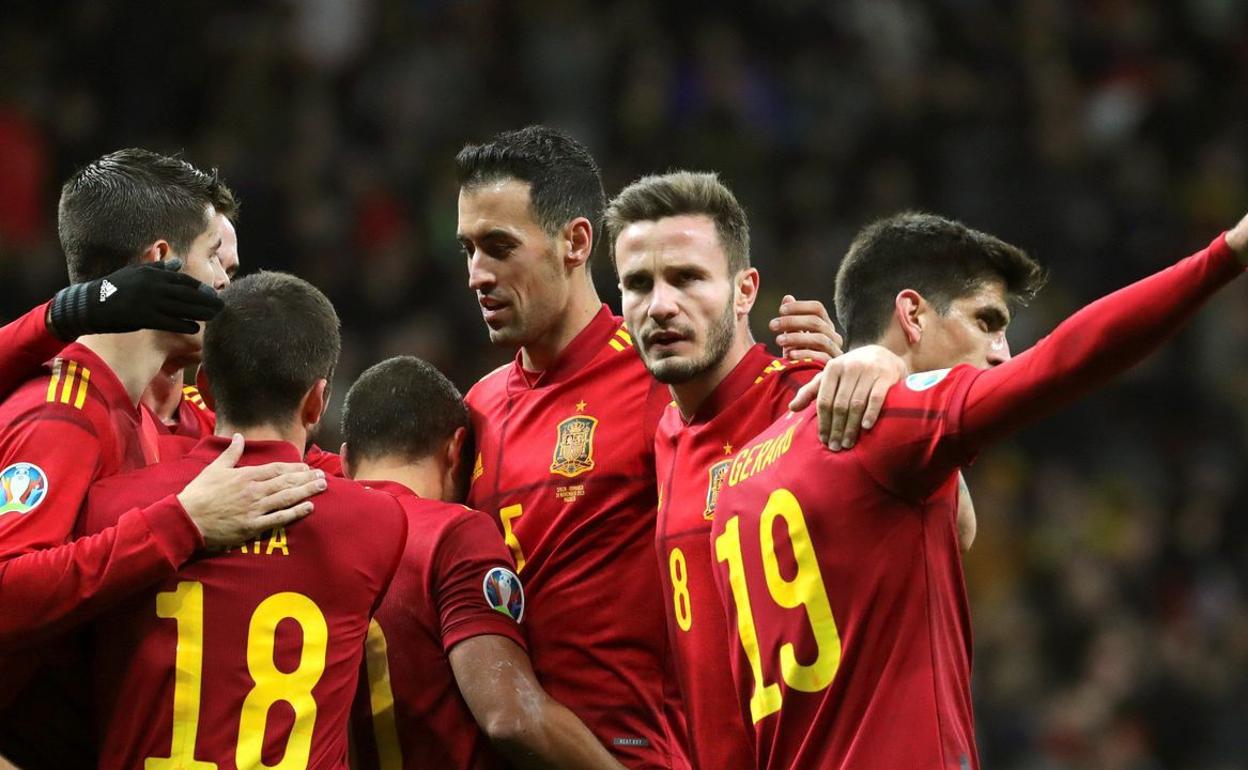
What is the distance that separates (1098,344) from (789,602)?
105 cm

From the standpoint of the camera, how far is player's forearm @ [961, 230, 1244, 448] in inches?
121

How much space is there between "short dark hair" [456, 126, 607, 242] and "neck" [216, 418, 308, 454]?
46.0 inches

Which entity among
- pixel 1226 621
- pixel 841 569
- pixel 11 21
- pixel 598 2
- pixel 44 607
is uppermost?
pixel 598 2

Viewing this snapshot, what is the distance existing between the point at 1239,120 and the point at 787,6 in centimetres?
358

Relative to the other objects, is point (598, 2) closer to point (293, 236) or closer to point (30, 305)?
point (293, 236)

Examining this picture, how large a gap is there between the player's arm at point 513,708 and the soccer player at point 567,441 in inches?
11.4

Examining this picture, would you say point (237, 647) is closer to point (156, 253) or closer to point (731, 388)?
point (156, 253)

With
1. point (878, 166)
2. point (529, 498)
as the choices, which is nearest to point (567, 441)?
point (529, 498)

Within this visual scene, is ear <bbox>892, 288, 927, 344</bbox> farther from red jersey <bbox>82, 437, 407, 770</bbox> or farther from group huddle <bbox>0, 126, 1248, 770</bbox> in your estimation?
red jersey <bbox>82, 437, 407, 770</bbox>

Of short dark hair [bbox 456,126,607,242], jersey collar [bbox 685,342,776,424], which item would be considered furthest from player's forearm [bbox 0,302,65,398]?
jersey collar [bbox 685,342,776,424]

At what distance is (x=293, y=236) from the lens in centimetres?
1059

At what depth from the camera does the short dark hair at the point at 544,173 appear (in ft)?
16.4

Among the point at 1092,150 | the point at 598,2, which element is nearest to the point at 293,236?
the point at 598,2

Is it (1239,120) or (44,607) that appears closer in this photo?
(44,607)
